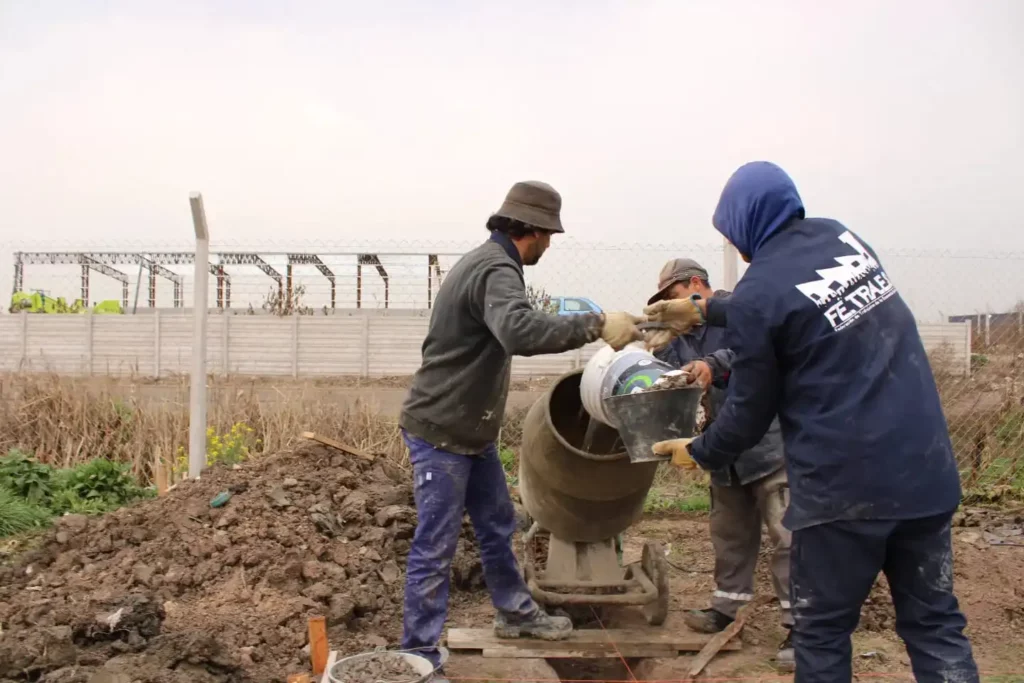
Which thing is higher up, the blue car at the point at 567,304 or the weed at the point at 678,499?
the blue car at the point at 567,304

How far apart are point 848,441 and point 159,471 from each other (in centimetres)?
537

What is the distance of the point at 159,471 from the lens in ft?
19.9

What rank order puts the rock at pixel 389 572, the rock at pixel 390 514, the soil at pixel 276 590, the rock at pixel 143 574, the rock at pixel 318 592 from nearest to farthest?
the soil at pixel 276 590, the rock at pixel 318 592, the rock at pixel 143 574, the rock at pixel 389 572, the rock at pixel 390 514

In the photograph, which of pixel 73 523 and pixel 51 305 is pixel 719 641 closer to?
pixel 73 523

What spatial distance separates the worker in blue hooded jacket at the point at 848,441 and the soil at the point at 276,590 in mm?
1200

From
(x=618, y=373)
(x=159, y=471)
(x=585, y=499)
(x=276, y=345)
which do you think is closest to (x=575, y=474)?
(x=585, y=499)

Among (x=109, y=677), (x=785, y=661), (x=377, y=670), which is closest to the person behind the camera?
(x=109, y=677)

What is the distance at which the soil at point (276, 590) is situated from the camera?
3.06m

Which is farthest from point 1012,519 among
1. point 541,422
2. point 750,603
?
point 541,422

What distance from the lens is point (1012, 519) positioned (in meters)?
5.70

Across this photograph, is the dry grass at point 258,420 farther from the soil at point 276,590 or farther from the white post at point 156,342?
the white post at point 156,342

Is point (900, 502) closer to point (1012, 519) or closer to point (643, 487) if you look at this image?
point (643, 487)

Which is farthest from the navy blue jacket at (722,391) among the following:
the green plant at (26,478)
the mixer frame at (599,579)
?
the green plant at (26,478)

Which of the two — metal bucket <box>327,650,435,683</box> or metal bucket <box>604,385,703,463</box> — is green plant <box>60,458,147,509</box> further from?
metal bucket <box>604,385,703,463</box>
